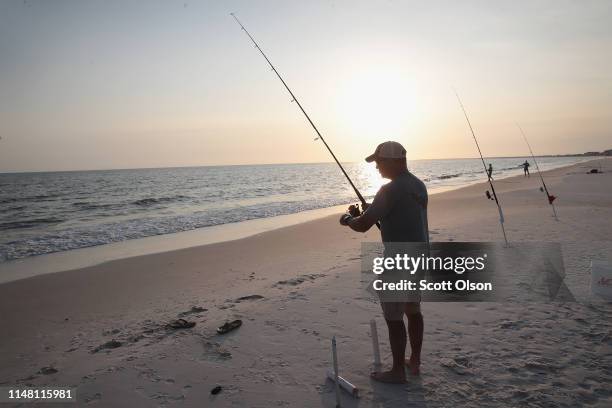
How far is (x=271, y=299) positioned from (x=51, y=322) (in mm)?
3215

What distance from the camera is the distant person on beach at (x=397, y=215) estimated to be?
300 cm

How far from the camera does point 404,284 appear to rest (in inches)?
121

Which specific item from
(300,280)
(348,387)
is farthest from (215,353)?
(300,280)

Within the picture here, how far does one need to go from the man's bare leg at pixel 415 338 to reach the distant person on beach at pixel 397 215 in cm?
3

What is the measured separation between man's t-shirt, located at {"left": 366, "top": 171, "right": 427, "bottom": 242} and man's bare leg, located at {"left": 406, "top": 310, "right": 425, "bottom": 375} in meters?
0.78

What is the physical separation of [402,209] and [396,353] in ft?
4.31

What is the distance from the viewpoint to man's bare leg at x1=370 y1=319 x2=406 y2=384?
316 centimetres

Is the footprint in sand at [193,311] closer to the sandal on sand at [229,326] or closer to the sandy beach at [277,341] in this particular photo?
the sandy beach at [277,341]

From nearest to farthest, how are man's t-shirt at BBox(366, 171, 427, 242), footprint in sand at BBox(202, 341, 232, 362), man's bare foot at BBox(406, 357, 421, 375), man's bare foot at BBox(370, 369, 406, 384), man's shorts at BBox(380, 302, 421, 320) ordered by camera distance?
man's t-shirt at BBox(366, 171, 427, 242) < man's shorts at BBox(380, 302, 421, 320) < man's bare foot at BBox(370, 369, 406, 384) < man's bare foot at BBox(406, 357, 421, 375) < footprint in sand at BBox(202, 341, 232, 362)

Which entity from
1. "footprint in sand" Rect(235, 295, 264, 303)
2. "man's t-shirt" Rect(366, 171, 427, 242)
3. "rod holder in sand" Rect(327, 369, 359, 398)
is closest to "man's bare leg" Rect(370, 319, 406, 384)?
"rod holder in sand" Rect(327, 369, 359, 398)

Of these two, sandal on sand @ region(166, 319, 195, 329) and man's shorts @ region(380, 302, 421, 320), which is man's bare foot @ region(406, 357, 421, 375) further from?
sandal on sand @ region(166, 319, 195, 329)

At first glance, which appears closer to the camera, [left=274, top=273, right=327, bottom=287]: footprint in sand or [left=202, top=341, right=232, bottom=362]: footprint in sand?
[left=202, top=341, right=232, bottom=362]: footprint in sand

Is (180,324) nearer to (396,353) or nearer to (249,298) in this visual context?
(249,298)

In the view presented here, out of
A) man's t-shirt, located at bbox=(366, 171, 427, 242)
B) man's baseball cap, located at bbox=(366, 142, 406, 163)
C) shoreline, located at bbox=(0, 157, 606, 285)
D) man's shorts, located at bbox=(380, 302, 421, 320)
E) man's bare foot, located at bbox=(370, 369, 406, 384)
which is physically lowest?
shoreline, located at bbox=(0, 157, 606, 285)
